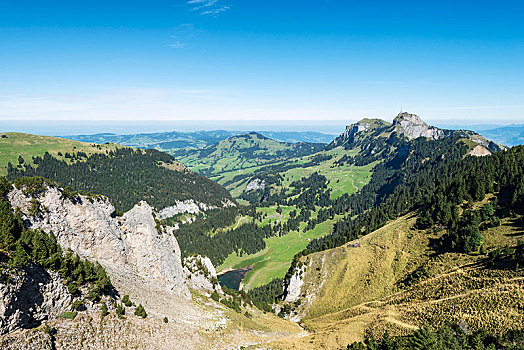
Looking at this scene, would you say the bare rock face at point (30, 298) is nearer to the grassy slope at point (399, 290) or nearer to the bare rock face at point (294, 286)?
the grassy slope at point (399, 290)

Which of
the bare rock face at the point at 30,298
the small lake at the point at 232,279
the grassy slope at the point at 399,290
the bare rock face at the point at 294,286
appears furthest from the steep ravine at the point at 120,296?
the small lake at the point at 232,279

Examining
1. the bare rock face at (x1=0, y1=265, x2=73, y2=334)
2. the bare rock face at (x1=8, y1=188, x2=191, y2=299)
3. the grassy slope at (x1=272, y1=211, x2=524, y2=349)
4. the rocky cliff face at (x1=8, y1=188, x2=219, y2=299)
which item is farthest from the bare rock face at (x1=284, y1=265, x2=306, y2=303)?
the bare rock face at (x1=0, y1=265, x2=73, y2=334)

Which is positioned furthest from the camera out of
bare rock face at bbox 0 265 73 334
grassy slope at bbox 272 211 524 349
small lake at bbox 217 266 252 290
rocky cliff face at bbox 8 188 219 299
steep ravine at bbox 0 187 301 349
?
small lake at bbox 217 266 252 290

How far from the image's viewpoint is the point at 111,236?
5747 cm

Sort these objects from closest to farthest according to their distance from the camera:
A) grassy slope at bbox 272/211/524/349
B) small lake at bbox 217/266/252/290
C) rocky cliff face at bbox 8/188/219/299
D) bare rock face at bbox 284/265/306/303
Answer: rocky cliff face at bbox 8/188/219/299
grassy slope at bbox 272/211/524/349
bare rock face at bbox 284/265/306/303
small lake at bbox 217/266/252/290

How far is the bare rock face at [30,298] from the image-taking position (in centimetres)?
2716

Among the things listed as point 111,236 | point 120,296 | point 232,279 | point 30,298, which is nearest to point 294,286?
point 232,279

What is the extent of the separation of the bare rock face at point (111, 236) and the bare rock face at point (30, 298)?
14654 mm

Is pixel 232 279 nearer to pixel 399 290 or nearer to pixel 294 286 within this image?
pixel 294 286

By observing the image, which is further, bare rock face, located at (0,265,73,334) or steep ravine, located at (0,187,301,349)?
steep ravine, located at (0,187,301,349)

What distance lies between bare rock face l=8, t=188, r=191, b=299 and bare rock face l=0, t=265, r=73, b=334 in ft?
48.1

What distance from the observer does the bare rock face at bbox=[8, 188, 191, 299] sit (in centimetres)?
4712

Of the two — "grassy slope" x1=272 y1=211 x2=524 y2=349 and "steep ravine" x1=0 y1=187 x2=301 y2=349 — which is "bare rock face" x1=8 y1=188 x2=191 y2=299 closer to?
"steep ravine" x1=0 y1=187 x2=301 y2=349

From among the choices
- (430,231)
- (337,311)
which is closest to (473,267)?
(430,231)
